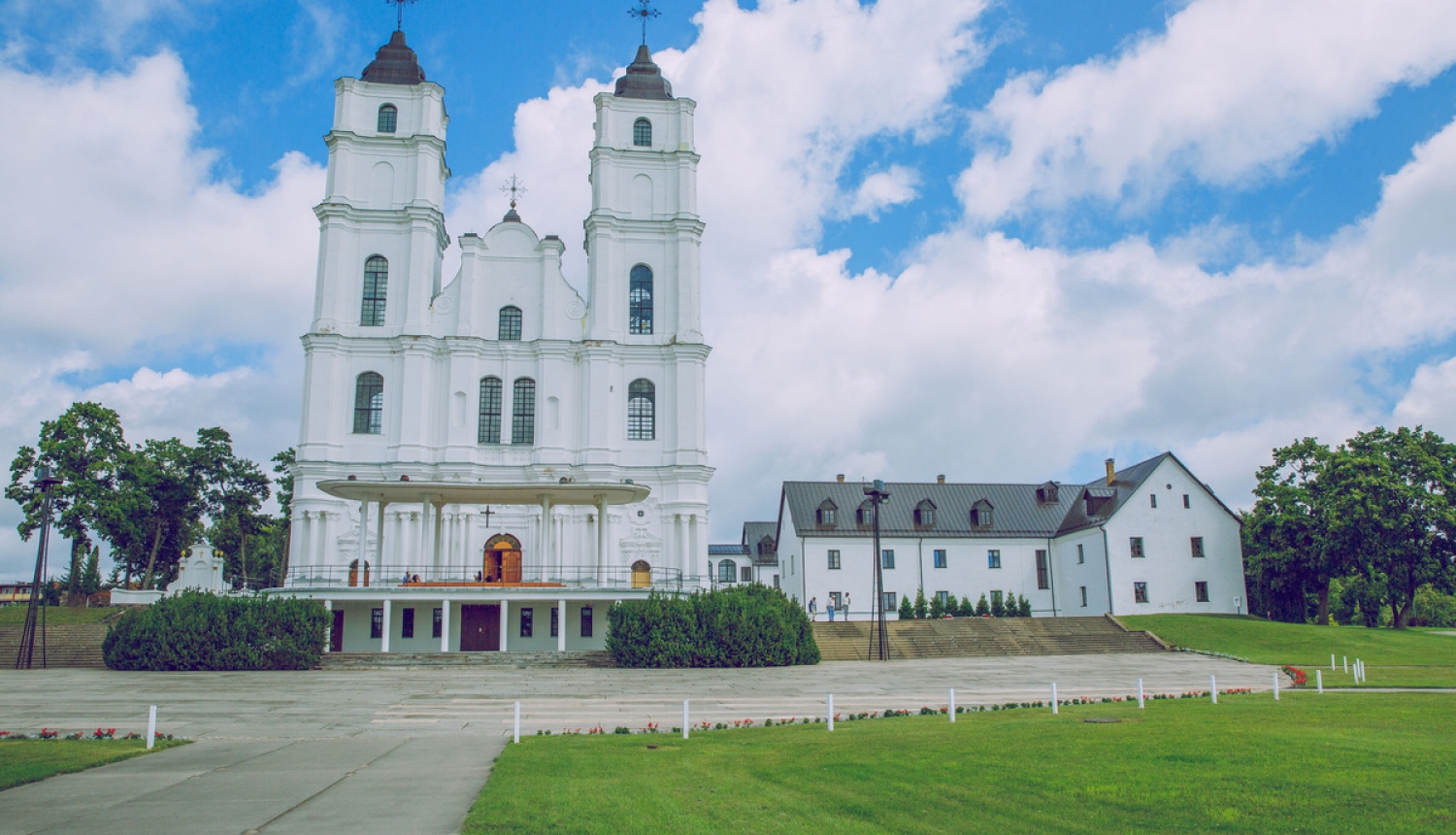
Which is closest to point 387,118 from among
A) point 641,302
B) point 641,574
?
point 641,302

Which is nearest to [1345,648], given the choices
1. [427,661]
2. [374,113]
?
[427,661]

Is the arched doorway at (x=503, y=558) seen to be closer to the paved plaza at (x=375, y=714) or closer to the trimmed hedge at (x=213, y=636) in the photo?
the trimmed hedge at (x=213, y=636)

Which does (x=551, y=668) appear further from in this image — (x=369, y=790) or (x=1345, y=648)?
(x=1345, y=648)

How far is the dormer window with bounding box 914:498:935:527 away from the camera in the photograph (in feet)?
177

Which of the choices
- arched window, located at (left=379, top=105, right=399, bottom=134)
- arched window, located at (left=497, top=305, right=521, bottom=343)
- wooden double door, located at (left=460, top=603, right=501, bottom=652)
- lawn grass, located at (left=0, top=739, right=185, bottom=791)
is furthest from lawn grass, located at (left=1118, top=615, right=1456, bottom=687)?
arched window, located at (left=379, top=105, right=399, bottom=134)

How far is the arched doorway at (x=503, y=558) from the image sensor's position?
4256 cm

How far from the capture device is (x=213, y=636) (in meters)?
31.0

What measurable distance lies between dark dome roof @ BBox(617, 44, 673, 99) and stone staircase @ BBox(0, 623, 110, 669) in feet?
107

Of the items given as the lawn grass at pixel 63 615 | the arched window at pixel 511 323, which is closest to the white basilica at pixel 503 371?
the arched window at pixel 511 323

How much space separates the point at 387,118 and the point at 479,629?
82.0 ft

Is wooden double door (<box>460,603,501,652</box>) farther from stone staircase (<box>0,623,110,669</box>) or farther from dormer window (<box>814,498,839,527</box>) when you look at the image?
dormer window (<box>814,498,839,527</box>)

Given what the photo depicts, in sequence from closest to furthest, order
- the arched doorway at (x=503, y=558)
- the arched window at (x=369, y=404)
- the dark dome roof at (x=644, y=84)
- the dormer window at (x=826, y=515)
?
1. the arched doorway at (x=503, y=558)
2. the arched window at (x=369, y=404)
3. the dark dome roof at (x=644, y=84)
4. the dormer window at (x=826, y=515)

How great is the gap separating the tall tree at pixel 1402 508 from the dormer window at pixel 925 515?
18.7 metres

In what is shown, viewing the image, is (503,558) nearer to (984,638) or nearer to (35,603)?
(35,603)
